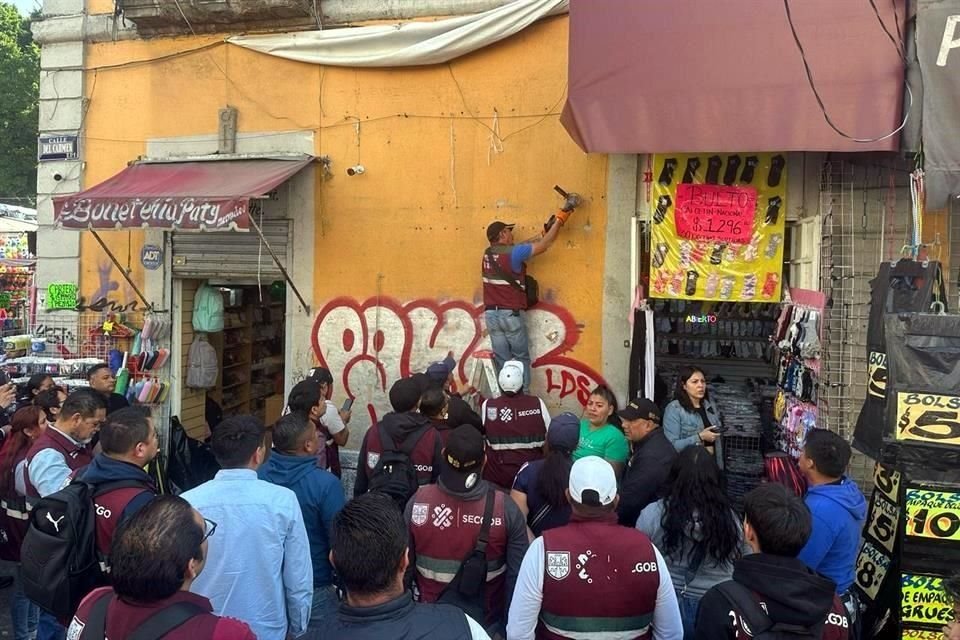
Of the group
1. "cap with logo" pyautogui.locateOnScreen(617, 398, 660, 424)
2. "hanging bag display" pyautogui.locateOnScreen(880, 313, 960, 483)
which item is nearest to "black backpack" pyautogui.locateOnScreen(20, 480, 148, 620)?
"cap with logo" pyautogui.locateOnScreen(617, 398, 660, 424)

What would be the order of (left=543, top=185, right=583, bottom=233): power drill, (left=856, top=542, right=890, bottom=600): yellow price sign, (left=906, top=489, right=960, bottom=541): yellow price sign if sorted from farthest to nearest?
(left=543, top=185, right=583, bottom=233): power drill, (left=856, top=542, right=890, bottom=600): yellow price sign, (left=906, top=489, right=960, bottom=541): yellow price sign

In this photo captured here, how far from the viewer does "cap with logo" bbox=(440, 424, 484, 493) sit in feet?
11.3

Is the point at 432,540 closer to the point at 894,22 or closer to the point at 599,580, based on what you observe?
the point at 599,580

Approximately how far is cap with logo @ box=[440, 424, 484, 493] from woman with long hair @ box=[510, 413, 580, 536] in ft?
1.98

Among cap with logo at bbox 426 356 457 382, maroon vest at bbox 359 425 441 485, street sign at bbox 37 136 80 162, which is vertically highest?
street sign at bbox 37 136 80 162

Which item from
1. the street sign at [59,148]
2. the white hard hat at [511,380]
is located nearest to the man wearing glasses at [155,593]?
→ the white hard hat at [511,380]

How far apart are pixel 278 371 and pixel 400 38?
18.0 ft

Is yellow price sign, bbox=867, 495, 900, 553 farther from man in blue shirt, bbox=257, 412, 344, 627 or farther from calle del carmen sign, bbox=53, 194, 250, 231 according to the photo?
calle del carmen sign, bbox=53, 194, 250, 231

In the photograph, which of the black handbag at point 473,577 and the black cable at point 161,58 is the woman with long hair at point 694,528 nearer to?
the black handbag at point 473,577

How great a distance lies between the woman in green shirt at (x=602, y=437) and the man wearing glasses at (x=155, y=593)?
3.42m

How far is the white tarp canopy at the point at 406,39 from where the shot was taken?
23.5 feet

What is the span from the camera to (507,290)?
7.14 m

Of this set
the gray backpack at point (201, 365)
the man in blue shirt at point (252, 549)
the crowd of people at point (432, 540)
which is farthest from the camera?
the gray backpack at point (201, 365)

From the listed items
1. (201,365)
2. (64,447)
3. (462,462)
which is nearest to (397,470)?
(462,462)
